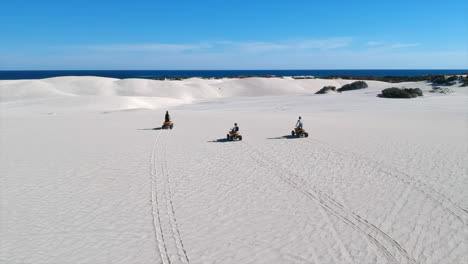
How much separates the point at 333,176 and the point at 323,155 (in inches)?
118

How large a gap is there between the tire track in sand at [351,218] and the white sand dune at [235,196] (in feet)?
0.12

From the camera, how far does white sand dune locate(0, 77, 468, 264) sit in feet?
23.1

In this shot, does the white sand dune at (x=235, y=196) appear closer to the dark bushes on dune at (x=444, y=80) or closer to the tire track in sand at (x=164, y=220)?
the tire track in sand at (x=164, y=220)

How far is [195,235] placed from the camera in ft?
24.9

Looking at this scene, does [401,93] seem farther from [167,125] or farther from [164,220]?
[164,220]

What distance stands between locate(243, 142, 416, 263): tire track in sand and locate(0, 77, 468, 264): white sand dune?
4cm

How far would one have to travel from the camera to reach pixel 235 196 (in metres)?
9.84

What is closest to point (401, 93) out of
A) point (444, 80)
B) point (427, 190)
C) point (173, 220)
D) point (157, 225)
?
point (444, 80)

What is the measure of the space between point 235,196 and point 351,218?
3197 millimetres

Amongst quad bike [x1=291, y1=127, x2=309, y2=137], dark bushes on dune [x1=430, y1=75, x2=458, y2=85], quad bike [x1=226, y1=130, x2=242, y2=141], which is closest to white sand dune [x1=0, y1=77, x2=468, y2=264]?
quad bike [x1=291, y1=127, x2=309, y2=137]

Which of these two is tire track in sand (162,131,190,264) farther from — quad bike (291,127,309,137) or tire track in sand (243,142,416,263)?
quad bike (291,127,309,137)

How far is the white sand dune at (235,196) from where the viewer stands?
703 centimetres

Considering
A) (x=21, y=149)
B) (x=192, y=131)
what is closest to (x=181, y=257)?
(x=21, y=149)

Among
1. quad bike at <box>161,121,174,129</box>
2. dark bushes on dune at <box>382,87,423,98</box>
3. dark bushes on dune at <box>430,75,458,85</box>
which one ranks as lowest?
quad bike at <box>161,121,174,129</box>
